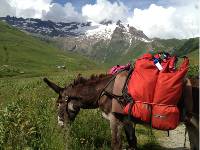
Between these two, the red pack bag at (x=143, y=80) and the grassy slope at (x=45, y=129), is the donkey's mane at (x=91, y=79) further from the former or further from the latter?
the grassy slope at (x=45, y=129)

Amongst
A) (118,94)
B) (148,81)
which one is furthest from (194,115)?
(118,94)

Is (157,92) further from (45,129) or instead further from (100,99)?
(45,129)

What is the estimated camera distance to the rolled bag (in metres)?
7.56

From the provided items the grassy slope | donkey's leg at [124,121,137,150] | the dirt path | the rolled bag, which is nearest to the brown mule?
donkey's leg at [124,121,137,150]

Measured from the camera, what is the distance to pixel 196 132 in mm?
8023

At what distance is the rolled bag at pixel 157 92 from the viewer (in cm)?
756

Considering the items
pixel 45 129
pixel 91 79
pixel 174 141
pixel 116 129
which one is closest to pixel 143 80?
pixel 116 129

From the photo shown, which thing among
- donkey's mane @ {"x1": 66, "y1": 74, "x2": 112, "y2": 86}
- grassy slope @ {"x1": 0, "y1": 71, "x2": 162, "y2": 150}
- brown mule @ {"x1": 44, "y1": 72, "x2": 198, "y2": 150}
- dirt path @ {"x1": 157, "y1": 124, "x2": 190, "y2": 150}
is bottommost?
dirt path @ {"x1": 157, "y1": 124, "x2": 190, "y2": 150}

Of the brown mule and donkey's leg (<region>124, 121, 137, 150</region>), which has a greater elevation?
the brown mule

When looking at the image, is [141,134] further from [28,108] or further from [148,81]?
[148,81]

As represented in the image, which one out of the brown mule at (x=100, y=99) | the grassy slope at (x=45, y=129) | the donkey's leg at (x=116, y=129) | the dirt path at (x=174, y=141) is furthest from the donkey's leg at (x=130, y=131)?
the dirt path at (x=174, y=141)

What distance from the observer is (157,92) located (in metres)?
7.75

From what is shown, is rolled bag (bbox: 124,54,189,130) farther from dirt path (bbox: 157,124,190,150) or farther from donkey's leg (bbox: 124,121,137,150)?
dirt path (bbox: 157,124,190,150)

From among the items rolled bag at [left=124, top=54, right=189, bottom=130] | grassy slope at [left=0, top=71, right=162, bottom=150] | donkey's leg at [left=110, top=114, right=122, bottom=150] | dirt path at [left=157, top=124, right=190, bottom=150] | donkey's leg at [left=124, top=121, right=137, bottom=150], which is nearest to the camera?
rolled bag at [left=124, top=54, right=189, bottom=130]
